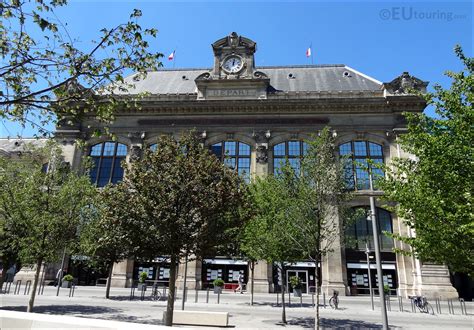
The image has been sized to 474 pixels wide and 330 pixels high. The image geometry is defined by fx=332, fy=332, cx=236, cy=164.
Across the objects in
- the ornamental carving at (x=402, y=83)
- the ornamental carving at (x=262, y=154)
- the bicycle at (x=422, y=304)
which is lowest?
the bicycle at (x=422, y=304)

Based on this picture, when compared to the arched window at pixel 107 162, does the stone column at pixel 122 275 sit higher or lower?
lower

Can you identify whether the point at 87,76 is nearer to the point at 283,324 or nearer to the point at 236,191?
the point at 236,191

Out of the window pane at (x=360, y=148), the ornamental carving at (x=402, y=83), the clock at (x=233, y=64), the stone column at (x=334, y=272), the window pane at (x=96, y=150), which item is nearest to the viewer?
the stone column at (x=334, y=272)

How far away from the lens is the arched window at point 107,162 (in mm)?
35781

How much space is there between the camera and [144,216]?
12031 mm

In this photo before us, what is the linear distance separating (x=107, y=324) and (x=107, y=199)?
346 inches

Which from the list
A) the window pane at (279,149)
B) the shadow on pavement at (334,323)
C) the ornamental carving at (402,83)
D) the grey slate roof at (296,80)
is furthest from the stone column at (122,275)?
the ornamental carving at (402,83)

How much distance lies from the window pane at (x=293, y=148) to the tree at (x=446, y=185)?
840 inches

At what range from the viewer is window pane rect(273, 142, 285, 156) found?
3512 cm

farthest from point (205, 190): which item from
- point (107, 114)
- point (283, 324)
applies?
point (283, 324)

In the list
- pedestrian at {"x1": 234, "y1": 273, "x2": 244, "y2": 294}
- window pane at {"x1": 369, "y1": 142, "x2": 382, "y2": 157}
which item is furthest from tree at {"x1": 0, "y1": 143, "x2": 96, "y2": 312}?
window pane at {"x1": 369, "y1": 142, "x2": 382, "y2": 157}

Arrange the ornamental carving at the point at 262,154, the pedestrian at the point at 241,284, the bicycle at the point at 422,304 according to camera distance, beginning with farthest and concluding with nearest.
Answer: the ornamental carving at the point at 262,154, the pedestrian at the point at 241,284, the bicycle at the point at 422,304

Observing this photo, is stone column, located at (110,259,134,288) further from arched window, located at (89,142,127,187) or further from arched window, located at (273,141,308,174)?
arched window, located at (273,141,308,174)

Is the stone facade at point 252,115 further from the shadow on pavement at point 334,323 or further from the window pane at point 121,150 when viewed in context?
the shadow on pavement at point 334,323
